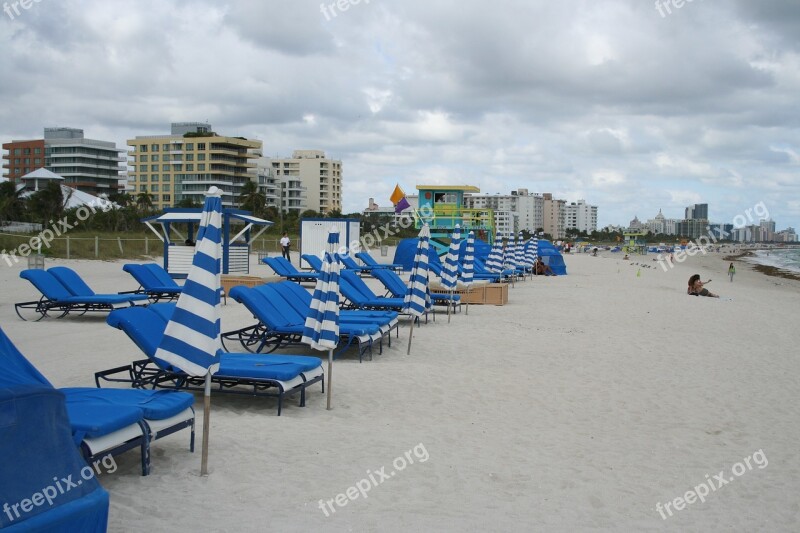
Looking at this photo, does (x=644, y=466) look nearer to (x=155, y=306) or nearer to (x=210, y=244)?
(x=210, y=244)

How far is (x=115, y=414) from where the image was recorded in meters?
4.60

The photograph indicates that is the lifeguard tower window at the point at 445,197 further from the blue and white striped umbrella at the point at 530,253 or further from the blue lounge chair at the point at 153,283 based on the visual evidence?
the blue lounge chair at the point at 153,283

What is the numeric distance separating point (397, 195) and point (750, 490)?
26.3 meters

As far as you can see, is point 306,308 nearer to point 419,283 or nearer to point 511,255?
point 419,283

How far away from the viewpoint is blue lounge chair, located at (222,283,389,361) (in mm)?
9375

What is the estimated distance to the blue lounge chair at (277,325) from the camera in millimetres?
9375

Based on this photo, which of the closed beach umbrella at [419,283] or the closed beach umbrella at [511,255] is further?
the closed beach umbrella at [511,255]

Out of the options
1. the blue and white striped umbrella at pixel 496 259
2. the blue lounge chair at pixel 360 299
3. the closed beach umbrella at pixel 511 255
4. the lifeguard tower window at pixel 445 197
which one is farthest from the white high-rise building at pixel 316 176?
the blue lounge chair at pixel 360 299

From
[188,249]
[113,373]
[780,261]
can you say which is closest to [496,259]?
[188,249]

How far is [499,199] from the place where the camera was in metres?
196

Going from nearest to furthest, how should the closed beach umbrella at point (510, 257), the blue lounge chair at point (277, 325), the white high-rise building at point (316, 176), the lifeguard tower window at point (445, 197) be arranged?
the blue lounge chair at point (277, 325), the closed beach umbrella at point (510, 257), the lifeguard tower window at point (445, 197), the white high-rise building at point (316, 176)

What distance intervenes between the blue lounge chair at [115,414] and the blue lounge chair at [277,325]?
148 inches

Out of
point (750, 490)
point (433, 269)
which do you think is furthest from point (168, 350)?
point (433, 269)

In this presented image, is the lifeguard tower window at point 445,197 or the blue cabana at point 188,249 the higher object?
the lifeguard tower window at point 445,197
